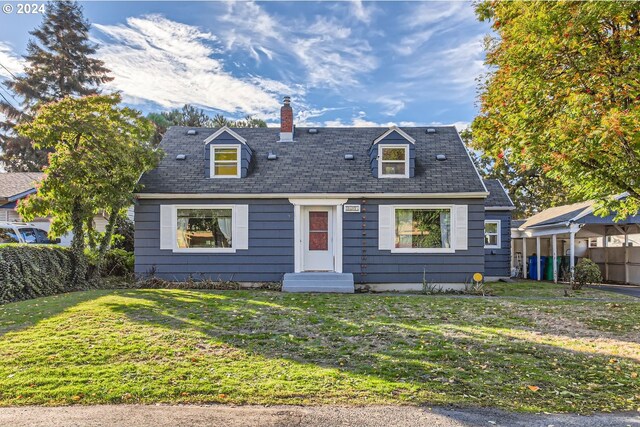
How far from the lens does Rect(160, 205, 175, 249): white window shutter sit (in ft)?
39.5

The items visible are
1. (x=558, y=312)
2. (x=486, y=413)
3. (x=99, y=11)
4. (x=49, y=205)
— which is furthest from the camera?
(x=99, y=11)

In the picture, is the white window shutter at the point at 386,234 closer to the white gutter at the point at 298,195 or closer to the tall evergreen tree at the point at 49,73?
the white gutter at the point at 298,195

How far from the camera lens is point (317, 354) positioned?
210 inches

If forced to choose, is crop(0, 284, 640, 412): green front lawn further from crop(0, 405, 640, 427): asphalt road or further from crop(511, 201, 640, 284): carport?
crop(511, 201, 640, 284): carport

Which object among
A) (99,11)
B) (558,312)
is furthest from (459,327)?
(99,11)

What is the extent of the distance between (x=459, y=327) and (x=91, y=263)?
34.6 ft

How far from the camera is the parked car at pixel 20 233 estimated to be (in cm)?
1526

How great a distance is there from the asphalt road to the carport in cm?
1164

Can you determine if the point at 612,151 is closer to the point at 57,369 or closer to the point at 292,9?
the point at 57,369

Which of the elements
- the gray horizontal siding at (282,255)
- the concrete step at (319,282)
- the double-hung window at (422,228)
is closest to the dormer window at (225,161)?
the gray horizontal siding at (282,255)

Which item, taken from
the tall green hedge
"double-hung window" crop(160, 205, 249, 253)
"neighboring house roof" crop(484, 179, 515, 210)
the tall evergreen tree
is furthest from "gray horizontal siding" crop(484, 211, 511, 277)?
the tall evergreen tree

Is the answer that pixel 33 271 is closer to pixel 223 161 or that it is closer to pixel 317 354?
pixel 223 161

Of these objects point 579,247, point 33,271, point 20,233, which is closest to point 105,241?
point 33,271

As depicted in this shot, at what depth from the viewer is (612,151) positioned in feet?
20.2
